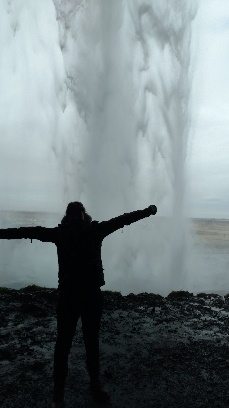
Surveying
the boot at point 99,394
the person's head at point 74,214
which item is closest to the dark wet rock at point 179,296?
the boot at point 99,394

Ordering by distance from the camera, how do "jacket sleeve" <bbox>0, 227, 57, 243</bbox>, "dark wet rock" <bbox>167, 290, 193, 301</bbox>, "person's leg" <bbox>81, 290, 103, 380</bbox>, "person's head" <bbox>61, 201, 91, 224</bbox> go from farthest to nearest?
"dark wet rock" <bbox>167, 290, 193, 301</bbox>
"person's head" <bbox>61, 201, 91, 224</bbox>
"person's leg" <bbox>81, 290, 103, 380</bbox>
"jacket sleeve" <bbox>0, 227, 57, 243</bbox>

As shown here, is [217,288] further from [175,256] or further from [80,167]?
[80,167]

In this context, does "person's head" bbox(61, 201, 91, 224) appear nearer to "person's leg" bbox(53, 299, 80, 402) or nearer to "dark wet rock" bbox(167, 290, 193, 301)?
"person's leg" bbox(53, 299, 80, 402)

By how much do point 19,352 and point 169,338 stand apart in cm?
326

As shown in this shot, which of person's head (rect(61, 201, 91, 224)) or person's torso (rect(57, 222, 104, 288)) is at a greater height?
person's head (rect(61, 201, 91, 224))

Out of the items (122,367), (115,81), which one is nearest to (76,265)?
(122,367)

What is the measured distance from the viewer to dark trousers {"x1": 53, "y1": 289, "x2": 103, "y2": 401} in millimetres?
3969

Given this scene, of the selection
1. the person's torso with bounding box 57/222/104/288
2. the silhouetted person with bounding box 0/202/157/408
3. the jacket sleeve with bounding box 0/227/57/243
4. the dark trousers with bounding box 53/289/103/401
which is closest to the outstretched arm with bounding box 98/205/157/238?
the silhouetted person with bounding box 0/202/157/408

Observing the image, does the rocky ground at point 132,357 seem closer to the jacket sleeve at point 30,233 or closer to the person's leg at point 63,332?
the person's leg at point 63,332

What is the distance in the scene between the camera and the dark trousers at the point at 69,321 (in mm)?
3969

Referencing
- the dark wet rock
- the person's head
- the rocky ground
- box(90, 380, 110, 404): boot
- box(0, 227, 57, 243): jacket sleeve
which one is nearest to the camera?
box(0, 227, 57, 243): jacket sleeve

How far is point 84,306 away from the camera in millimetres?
4031

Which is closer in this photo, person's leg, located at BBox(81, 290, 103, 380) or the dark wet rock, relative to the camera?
person's leg, located at BBox(81, 290, 103, 380)

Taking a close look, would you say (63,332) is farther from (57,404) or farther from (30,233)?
(30,233)
